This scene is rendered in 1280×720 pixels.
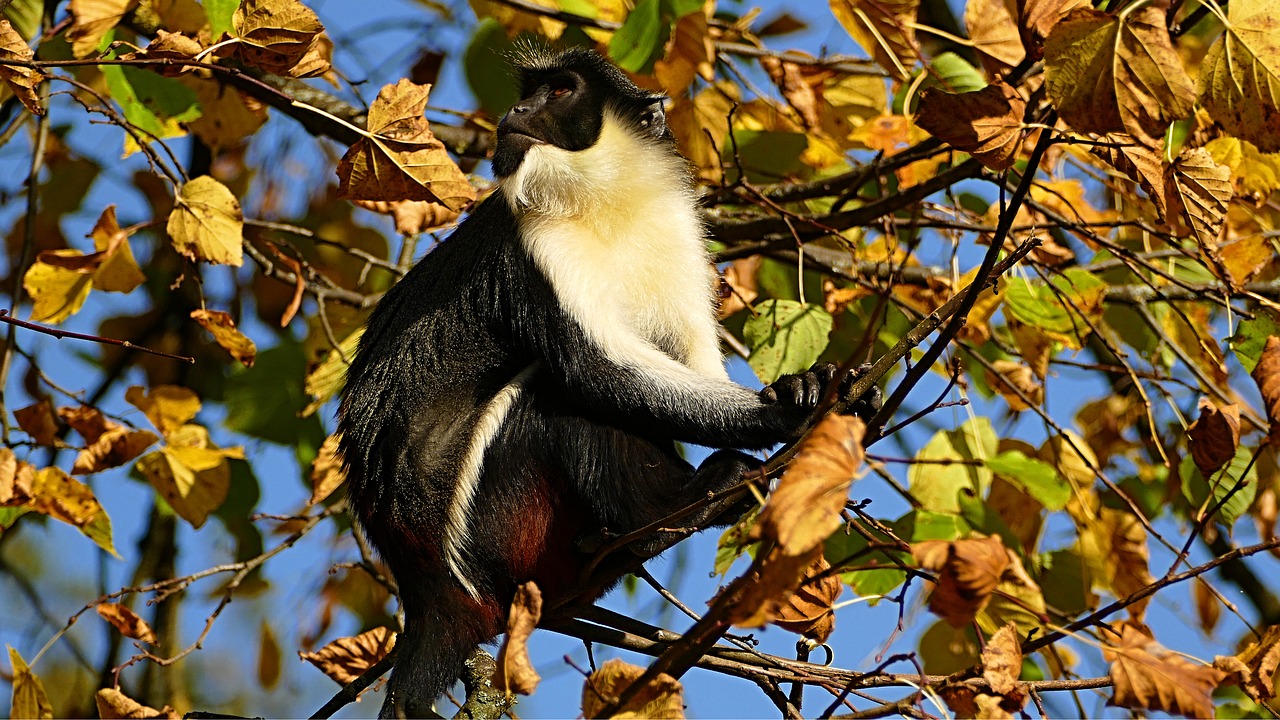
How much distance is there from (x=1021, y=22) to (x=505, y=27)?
2904 millimetres

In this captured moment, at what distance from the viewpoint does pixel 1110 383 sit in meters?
6.61

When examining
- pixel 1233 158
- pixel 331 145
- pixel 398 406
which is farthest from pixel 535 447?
pixel 331 145

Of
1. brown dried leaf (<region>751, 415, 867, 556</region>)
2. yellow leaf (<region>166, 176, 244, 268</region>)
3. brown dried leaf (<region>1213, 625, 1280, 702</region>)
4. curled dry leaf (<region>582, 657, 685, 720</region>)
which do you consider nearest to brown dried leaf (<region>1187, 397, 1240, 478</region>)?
brown dried leaf (<region>1213, 625, 1280, 702</region>)

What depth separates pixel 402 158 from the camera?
3.57 metres

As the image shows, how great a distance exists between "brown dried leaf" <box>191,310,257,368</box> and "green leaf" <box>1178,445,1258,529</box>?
3.39 metres

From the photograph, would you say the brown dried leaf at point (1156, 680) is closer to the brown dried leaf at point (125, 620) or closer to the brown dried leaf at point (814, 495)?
the brown dried leaf at point (814, 495)

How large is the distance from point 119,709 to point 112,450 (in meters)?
1.41

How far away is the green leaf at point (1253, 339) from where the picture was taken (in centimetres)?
379

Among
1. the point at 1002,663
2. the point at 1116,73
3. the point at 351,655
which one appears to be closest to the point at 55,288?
the point at 351,655

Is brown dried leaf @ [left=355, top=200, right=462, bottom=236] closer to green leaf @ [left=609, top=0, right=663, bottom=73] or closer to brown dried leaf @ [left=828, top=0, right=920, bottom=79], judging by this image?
green leaf @ [left=609, top=0, right=663, bottom=73]

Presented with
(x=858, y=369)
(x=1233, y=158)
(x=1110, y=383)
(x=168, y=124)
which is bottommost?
(x=858, y=369)

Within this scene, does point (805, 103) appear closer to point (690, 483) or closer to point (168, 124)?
point (690, 483)

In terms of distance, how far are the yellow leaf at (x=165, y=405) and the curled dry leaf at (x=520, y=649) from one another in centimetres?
260

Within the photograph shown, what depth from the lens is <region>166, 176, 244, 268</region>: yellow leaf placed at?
13.4 ft
